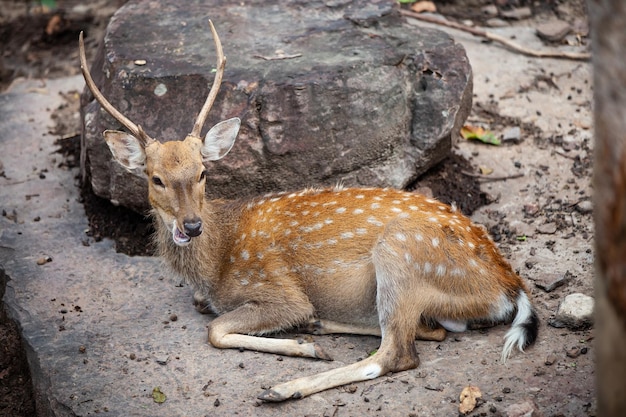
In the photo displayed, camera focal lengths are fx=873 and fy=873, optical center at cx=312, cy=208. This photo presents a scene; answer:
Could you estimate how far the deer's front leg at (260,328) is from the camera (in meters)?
5.05

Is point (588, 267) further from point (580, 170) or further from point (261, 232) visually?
point (261, 232)

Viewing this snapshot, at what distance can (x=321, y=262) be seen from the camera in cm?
530

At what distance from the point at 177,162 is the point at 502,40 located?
15.2 feet

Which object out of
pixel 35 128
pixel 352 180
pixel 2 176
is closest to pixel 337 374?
pixel 352 180

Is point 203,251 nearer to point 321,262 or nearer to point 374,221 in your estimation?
point 321,262

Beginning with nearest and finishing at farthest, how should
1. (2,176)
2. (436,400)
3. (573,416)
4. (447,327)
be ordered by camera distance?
(573,416) → (436,400) → (447,327) → (2,176)

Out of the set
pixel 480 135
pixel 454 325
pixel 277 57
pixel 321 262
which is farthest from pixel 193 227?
pixel 480 135

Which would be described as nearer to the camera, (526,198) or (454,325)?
(454,325)

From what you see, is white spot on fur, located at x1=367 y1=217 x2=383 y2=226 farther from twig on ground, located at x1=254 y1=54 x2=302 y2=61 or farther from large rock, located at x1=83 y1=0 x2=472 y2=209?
twig on ground, located at x1=254 y1=54 x2=302 y2=61

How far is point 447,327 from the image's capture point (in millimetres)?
5160

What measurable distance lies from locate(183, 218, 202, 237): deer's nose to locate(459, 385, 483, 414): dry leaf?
5.73 ft

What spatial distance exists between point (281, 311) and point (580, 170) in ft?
9.18

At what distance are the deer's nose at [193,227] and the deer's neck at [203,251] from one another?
0.43m

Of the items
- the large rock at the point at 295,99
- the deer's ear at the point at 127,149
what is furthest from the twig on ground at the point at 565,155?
the deer's ear at the point at 127,149
